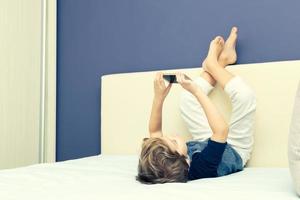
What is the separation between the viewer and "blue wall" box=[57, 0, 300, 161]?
5.70 feet

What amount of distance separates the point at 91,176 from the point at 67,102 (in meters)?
1.08

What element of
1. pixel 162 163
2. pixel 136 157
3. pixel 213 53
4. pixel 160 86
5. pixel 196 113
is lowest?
pixel 136 157

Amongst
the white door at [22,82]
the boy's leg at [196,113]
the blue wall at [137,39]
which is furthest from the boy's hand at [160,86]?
the white door at [22,82]

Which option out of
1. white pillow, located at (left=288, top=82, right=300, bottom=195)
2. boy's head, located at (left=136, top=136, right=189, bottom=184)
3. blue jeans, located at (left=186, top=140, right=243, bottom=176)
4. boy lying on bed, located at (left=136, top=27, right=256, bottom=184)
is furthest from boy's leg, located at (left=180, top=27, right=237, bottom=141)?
white pillow, located at (left=288, top=82, right=300, bottom=195)

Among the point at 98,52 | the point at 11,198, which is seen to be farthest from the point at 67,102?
the point at 11,198

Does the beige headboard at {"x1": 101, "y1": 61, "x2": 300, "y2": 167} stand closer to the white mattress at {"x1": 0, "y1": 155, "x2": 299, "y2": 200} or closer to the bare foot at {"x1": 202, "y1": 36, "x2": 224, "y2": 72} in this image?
the bare foot at {"x1": 202, "y1": 36, "x2": 224, "y2": 72}

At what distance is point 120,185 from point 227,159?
1.47 feet

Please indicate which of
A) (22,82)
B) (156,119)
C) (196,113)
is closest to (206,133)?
(196,113)

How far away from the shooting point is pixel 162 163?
126 cm

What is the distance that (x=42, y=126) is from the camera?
235 centimetres

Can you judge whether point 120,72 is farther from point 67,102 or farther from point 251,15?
point 251,15

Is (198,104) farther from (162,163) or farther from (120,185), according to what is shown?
(120,185)

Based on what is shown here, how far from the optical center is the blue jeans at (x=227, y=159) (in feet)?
4.65

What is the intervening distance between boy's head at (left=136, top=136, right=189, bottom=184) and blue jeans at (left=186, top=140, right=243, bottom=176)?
152 millimetres
